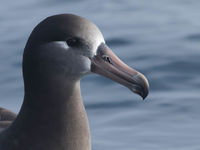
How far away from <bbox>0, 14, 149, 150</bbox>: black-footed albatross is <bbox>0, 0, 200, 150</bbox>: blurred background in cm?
190

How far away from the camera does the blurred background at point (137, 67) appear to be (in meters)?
7.35

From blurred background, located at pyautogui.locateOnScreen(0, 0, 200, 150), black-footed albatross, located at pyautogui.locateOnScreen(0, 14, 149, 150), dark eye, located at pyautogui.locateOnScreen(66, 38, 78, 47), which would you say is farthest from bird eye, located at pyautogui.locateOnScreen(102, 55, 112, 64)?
blurred background, located at pyautogui.locateOnScreen(0, 0, 200, 150)

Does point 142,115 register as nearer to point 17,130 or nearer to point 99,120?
point 99,120

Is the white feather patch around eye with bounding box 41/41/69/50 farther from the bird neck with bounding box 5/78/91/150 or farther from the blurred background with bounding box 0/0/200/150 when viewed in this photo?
the blurred background with bounding box 0/0/200/150

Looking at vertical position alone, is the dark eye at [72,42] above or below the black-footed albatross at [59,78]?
above

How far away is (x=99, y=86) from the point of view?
8.32 metres

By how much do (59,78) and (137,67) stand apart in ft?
12.0

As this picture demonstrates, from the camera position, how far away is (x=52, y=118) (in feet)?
16.9

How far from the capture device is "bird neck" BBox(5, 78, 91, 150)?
5.10 meters

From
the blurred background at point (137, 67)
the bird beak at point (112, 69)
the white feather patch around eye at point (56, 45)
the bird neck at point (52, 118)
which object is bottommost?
the blurred background at point (137, 67)

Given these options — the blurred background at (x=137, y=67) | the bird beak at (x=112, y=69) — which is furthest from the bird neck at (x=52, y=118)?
the blurred background at (x=137, y=67)

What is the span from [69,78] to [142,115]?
8.75ft

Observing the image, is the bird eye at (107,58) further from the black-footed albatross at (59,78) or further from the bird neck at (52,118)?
the bird neck at (52,118)

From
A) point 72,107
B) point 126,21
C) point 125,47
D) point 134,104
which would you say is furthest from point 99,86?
point 72,107
